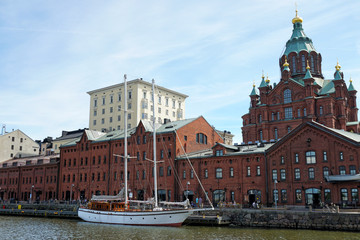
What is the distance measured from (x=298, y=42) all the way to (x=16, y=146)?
289 ft

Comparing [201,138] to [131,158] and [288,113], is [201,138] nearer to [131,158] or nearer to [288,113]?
[131,158]

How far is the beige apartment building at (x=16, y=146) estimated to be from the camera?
117 meters

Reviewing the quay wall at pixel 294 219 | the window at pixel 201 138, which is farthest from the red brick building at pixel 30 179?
the quay wall at pixel 294 219

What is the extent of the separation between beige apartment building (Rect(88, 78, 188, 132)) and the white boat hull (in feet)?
177

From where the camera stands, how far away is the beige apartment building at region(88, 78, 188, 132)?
111938 millimetres

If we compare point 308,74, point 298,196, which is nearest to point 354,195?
point 298,196

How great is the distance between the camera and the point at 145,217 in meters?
51.6

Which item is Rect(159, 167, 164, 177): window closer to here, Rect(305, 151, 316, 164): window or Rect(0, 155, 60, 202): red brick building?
Rect(305, 151, 316, 164): window

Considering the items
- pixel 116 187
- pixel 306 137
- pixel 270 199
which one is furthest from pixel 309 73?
pixel 116 187

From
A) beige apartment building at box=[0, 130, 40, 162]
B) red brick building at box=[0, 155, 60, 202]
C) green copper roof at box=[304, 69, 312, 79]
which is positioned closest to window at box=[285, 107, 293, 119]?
green copper roof at box=[304, 69, 312, 79]

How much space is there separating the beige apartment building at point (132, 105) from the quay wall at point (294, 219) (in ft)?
196

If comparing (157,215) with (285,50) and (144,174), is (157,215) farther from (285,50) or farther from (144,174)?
(285,50)

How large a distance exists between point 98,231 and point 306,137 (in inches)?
1277

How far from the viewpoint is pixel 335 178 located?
173 ft
